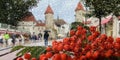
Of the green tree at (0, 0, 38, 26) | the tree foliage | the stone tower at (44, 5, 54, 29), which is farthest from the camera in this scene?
the stone tower at (44, 5, 54, 29)

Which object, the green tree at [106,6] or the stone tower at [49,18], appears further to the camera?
the stone tower at [49,18]

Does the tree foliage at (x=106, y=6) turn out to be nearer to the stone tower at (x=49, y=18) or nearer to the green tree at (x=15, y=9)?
the green tree at (x=15, y=9)

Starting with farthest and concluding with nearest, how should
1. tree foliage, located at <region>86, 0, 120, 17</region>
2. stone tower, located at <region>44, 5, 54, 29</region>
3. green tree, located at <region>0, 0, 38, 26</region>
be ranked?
stone tower, located at <region>44, 5, 54, 29</region>, green tree, located at <region>0, 0, 38, 26</region>, tree foliage, located at <region>86, 0, 120, 17</region>

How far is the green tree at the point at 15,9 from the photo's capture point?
75.8m

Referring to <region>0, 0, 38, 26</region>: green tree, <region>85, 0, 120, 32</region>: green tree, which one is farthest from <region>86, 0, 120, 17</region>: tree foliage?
<region>0, 0, 38, 26</region>: green tree

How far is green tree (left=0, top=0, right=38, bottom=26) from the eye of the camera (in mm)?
75750

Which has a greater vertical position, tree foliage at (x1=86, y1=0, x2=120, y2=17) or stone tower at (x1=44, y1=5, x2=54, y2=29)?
tree foliage at (x1=86, y1=0, x2=120, y2=17)

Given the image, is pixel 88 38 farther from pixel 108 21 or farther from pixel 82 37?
pixel 108 21

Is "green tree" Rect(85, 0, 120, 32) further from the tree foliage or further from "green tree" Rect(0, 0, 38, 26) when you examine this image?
"green tree" Rect(0, 0, 38, 26)

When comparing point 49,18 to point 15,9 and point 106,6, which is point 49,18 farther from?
point 106,6

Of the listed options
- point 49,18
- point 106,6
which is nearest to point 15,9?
point 106,6

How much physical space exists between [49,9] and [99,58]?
551ft

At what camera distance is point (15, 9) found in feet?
251

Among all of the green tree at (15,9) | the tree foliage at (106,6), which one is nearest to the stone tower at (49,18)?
the green tree at (15,9)
